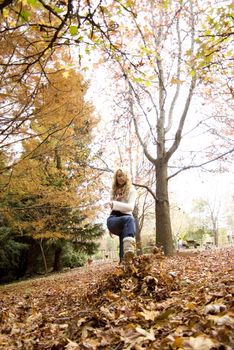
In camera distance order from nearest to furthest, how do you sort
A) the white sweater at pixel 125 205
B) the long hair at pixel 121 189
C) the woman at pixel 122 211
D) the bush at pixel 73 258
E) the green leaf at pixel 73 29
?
1. the green leaf at pixel 73 29
2. the woman at pixel 122 211
3. the white sweater at pixel 125 205
4. the long hair at pixel 121 189
5. the bush at pixel 73 258

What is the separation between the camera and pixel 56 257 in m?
17.9

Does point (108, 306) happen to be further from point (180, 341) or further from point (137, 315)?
point (180, 341)

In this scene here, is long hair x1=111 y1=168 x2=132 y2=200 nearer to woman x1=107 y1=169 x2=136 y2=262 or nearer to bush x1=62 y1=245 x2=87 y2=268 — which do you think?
woman x1=107 y1=169 x2=136 y2=262

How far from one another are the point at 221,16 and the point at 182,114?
19.0 ft

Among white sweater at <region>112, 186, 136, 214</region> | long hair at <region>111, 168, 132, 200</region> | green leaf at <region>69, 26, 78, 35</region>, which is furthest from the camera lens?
long hair at <region>111, 168, 132, 200</region>

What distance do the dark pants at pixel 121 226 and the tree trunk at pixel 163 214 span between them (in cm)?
520

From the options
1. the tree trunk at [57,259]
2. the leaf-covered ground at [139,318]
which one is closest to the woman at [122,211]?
the leaf-covered ground at [139,318]

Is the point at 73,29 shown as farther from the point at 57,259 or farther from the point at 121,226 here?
the point at 57,259

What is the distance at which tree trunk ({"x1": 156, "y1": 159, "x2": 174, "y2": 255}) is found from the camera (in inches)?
394

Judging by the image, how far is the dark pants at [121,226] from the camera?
15.4 ft

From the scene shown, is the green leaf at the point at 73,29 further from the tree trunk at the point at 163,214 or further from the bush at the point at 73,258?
the bush at the point at 73,258

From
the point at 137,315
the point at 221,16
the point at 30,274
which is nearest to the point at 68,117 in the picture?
the point at 221,16

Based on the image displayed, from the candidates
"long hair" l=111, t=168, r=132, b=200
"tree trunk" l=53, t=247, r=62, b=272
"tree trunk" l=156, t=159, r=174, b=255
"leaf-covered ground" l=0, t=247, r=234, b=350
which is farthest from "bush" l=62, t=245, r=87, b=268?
"leaf-covered ground" l=0, t=247, r=234, b=350

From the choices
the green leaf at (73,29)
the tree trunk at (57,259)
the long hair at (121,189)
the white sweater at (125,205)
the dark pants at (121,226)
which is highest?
the green leaf at (73,29)
